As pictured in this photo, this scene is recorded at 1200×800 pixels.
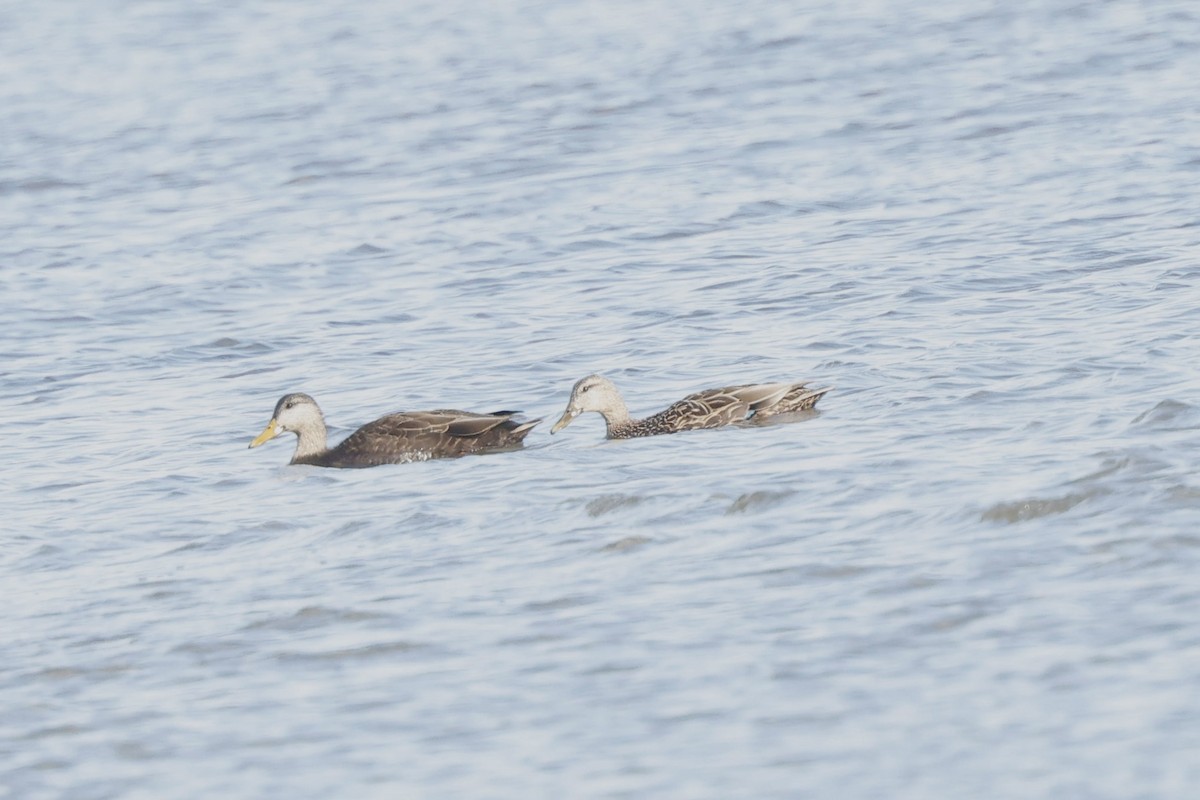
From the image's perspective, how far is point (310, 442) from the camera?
13.1m

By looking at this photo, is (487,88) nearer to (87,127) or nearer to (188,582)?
(87,127)

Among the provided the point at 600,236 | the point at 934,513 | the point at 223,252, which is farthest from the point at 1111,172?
the point at 934,513

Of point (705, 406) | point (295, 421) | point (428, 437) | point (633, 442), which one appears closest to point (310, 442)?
point (295, 421)

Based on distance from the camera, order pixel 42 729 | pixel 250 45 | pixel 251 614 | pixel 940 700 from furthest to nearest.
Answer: pixel 250 45 → pixel 251 614 → pixel 42 729 → pixel 940 700

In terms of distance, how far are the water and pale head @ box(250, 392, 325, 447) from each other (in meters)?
0.21

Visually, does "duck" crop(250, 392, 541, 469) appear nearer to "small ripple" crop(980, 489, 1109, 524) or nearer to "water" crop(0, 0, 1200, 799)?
"water" crop(0, 0, 1200, 799)

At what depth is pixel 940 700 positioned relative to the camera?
749 centimetres

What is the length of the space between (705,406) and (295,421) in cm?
262

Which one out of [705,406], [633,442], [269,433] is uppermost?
[269,433]

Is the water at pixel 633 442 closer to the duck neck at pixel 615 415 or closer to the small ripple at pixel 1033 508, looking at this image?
the small ripple at pixel 1033 508

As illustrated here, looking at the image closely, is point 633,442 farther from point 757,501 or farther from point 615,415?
point 757,501

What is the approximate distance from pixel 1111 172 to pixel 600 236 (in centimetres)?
475

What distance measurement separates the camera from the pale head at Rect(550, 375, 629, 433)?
41.4ft

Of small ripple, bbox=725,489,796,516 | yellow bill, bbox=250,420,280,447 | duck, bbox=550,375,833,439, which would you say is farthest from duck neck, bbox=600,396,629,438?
small ripple, bbox=725,489,796,516
